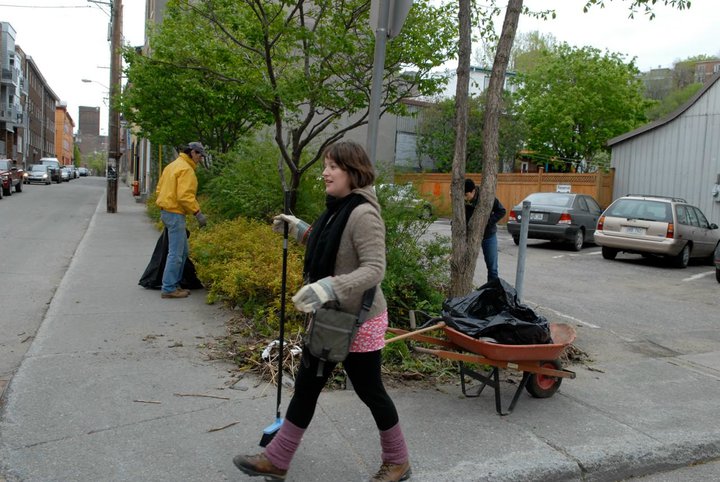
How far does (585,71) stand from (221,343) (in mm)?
29923

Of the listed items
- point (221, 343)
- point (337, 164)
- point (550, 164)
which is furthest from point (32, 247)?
point (550, 164)

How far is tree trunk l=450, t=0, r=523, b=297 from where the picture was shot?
6.12 m

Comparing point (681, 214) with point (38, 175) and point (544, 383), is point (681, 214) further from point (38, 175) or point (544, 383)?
point (38, 175)

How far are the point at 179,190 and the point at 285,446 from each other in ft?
15.2

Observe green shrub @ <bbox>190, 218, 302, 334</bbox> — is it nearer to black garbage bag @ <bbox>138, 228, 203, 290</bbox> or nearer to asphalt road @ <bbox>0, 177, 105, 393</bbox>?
black garbage bag @ <bbox>138, 228, 203, 290</bbox>

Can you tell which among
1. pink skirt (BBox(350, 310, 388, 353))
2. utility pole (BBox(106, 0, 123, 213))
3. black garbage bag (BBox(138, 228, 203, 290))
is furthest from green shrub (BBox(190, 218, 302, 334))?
utility pole (BBox(106, 0, 123, 213))

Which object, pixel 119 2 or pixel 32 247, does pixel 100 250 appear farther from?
pixel 119 2

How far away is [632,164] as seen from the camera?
2156 centimetres

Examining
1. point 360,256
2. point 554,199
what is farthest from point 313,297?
point 554,199

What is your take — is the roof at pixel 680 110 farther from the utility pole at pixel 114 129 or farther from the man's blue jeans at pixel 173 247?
the man's blue jeans at pixel 173 247

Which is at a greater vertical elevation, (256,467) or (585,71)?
(585,71)

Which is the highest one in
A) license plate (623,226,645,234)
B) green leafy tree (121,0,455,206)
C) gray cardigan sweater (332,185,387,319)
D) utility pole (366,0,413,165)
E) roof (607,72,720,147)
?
roof (607,72,720,147)

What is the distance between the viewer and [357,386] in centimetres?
350

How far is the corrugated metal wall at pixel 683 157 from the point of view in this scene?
18.8 meters
